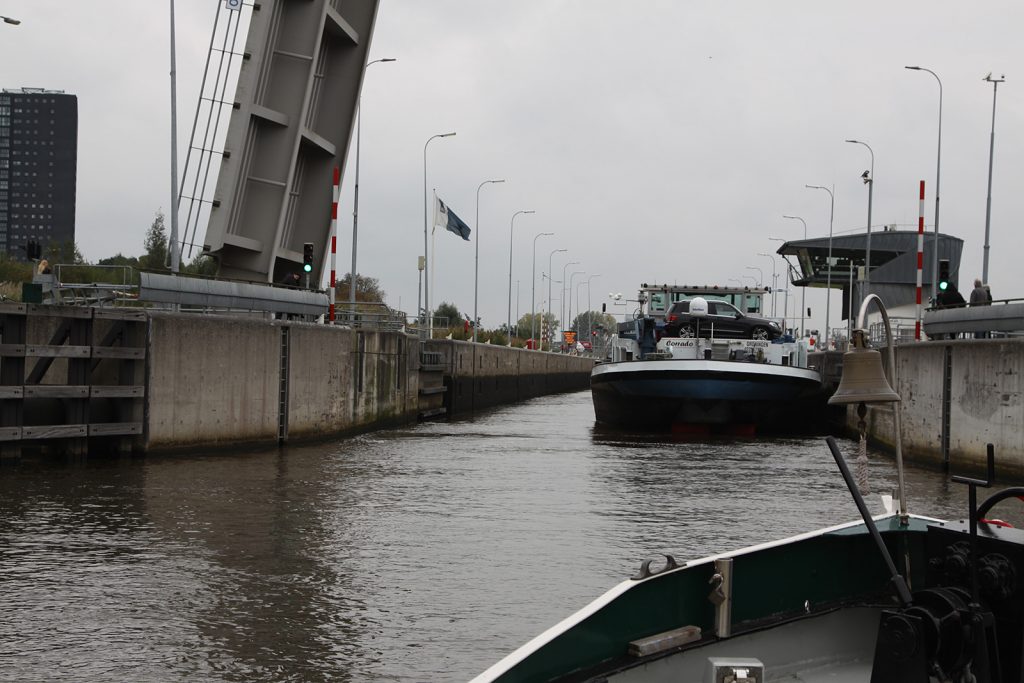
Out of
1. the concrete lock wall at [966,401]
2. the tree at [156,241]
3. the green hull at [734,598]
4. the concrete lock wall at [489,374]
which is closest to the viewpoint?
the green hull at [734,598]

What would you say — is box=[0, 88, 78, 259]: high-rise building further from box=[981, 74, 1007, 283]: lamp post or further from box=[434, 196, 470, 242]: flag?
box=[981, 74, 1007, 283]: lamp post

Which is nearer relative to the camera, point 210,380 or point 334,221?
point 210,380

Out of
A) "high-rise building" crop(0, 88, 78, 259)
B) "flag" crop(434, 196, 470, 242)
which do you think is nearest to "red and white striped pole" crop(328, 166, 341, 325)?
"flag" crop(434, 196, 470, 242)

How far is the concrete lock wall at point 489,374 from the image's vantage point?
3703 centimetres

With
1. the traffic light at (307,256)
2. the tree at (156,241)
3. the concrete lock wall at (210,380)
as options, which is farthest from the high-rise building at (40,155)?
the concrete lock wall at (210,380)

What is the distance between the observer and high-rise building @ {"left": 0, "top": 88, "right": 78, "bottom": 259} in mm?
130750

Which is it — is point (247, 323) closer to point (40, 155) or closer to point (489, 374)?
point (489, 374)

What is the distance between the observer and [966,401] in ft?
55.2

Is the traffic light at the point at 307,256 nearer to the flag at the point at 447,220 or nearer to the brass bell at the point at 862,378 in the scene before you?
the flag at the point at 447,220

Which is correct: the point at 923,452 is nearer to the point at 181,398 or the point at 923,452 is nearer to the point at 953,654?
the point at 181,398

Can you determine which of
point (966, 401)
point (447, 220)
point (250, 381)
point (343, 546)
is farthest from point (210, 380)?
point (447, 220)

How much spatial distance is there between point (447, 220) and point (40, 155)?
4137 inches

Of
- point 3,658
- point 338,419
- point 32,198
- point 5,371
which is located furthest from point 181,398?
point 32,198

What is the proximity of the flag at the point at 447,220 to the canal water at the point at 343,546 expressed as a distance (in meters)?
22.9
